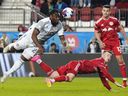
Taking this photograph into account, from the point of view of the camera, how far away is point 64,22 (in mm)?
30281

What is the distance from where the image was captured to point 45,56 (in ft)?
83.1

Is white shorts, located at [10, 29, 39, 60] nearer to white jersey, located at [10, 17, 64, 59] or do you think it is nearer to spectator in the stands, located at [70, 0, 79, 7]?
white jersey, located at [10, 17, 64, 59]

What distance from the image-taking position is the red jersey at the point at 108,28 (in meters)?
18.6

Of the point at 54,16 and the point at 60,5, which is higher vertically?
the point at 54,16

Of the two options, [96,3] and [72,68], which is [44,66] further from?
[96,3]

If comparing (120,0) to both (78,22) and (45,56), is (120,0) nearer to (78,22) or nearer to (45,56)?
Answer: (78,22)

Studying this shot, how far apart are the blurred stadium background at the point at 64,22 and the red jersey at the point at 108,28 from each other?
5.97 meters

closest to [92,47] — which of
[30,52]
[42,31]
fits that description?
[42,31]

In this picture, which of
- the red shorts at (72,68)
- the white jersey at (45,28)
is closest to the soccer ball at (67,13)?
the white jersey at (45,28)

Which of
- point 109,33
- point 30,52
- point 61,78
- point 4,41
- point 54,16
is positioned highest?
point 54,16

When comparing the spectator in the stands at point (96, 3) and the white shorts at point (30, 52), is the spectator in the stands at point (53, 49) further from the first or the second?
the white shorts at point (30, 52)

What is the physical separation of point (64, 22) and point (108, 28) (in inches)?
456

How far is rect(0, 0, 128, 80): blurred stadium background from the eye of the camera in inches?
995

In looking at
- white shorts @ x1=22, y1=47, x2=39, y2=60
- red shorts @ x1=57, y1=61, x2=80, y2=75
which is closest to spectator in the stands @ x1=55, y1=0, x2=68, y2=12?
white shorts @ x1=22, y1=47, x2=39, y2=60
